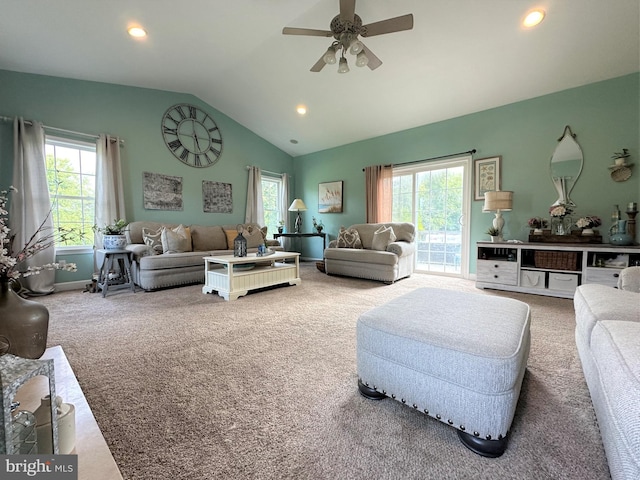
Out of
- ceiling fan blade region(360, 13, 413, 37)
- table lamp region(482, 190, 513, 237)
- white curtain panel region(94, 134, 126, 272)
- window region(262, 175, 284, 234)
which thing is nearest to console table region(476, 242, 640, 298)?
table lamp region(482, 190, 513, 237)

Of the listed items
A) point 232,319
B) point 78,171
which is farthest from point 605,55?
point 78,171

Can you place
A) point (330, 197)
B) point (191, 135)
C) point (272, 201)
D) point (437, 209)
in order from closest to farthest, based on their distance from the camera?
point (437, 209) < point (191, 135) < point (330, 197) < point (272, 201)

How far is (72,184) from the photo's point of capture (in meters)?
3.82

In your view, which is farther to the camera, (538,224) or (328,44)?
(538,224)

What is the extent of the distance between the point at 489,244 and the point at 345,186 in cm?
309

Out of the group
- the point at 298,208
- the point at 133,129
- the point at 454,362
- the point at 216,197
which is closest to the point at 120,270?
the point at 216,197

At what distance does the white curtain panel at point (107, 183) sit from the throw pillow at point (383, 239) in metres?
3.99

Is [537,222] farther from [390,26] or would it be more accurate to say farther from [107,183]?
[107,183]

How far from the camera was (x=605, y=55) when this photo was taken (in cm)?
289

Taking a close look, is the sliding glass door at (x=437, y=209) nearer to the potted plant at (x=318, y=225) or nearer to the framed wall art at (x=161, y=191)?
the potted plant at (x=318, y=225)

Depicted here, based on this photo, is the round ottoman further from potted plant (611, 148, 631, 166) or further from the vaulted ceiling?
potted plant (611, 148, 631, 166)

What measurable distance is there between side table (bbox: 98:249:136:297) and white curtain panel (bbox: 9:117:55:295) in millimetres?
615

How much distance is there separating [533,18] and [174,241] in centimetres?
493

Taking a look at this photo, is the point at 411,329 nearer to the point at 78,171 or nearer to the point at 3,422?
Result: the point at 3,422
